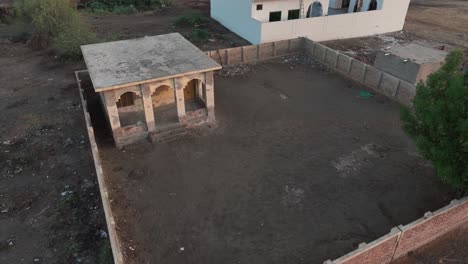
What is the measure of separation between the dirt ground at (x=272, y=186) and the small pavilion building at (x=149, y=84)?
0.77 meters

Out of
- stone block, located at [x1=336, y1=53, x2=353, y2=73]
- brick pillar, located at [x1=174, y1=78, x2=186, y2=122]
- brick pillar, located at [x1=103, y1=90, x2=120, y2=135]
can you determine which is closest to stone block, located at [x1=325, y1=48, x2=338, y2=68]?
stone block, located at [x1=336, y1=53, x2=353, y2=73]

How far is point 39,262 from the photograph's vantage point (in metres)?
8.58

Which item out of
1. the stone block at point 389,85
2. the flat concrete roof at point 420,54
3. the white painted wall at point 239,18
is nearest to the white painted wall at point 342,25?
the white painted wall at point 239,18

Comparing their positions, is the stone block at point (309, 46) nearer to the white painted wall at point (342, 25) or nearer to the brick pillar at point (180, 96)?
the white painted wall at point (342, 25)

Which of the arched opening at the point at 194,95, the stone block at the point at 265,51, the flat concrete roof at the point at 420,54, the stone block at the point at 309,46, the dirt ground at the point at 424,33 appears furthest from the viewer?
the dirt ground at the point at 424,33

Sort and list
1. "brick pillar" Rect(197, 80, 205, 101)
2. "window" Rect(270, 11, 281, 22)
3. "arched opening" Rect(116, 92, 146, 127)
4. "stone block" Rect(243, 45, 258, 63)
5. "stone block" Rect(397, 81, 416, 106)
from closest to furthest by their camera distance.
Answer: "arched opening" Rect(116, 92, 146, 127) < "brick pillar" Rect(197, 80, 205, 101) < "stone block" Rect(397, 81, 416, 106) < "stone block" Rect(243, 45, 258, 63) < "window" Rect(270, 11, 281, 22)

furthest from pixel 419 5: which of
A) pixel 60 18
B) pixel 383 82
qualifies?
pixel 60 18

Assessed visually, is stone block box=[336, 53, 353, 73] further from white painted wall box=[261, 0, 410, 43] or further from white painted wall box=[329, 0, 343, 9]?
white painted wall box=[329, 0, 343, 9]

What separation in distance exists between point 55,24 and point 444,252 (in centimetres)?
2393

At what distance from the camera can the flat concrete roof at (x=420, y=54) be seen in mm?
16406

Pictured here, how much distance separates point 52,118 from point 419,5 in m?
36.4

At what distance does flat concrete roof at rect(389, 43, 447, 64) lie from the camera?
16.4 metres

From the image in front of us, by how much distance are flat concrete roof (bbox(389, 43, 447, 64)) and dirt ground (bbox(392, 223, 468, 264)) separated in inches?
371

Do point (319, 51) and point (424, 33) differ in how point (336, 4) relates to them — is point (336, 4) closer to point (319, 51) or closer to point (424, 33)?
point (424, 33)
